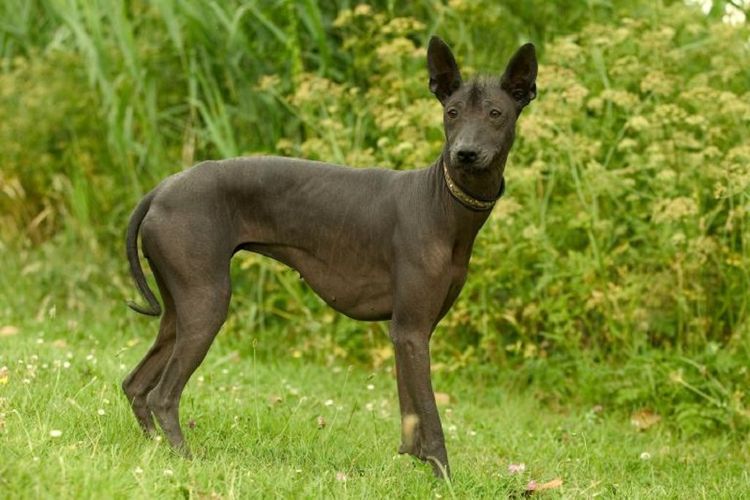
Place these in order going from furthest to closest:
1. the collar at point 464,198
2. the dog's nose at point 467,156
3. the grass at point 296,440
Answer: the collar at point 464,198, the dog's nose at point 467,156, the grass at point 296,440

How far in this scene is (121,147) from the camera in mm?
7371

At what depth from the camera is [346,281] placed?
4.41 meters

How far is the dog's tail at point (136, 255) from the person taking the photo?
4.35 m

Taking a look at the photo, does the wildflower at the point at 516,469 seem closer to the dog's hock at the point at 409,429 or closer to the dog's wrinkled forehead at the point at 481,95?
the dog's hock at the point at 409,429

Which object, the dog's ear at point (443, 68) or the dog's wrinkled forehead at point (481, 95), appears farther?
the dog's ear at point (443, 68)

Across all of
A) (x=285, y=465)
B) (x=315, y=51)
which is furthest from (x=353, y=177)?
(x=315, y=51)

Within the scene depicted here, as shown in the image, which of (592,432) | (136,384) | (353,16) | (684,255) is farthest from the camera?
(353,16)

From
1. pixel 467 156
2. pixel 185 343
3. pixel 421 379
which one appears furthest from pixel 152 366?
pixel 467 156

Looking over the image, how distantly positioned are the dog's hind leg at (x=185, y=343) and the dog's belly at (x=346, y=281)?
279 mm

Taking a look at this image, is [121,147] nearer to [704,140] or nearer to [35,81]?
[35,81]

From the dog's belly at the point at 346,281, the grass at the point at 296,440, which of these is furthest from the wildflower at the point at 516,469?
the dog's belly at the point at 346,281

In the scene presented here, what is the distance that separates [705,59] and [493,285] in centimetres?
192

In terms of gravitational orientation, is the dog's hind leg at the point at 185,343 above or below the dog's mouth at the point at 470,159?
below

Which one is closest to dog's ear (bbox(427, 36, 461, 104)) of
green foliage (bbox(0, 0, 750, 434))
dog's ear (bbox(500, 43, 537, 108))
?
dog's ear (bbox(500, 43, 537, 108))
